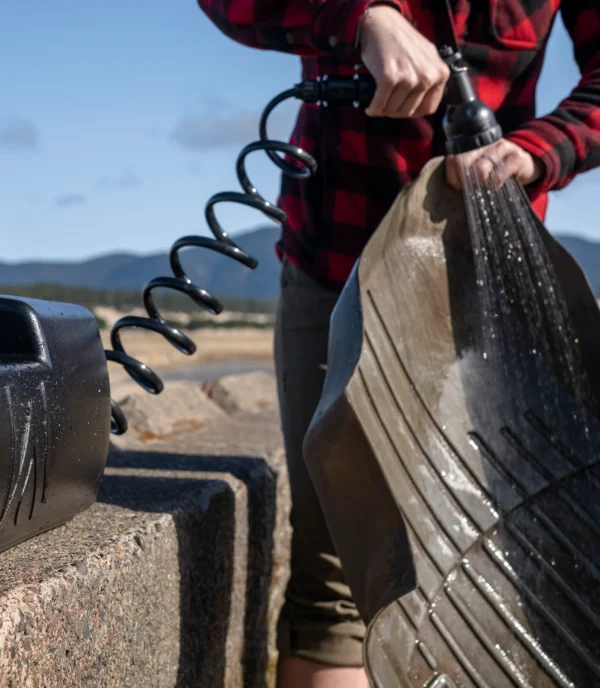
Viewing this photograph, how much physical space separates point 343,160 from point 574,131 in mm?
454

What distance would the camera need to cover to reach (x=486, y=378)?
1.72 meters

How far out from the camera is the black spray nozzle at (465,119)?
157 cm

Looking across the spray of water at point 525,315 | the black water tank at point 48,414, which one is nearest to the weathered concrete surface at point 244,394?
the spray of water at point 525,315

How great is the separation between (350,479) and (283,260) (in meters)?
0.83

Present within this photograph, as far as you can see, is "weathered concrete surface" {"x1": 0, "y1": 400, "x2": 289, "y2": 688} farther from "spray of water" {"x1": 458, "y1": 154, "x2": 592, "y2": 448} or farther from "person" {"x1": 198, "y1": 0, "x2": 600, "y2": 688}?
"spray of water" {"x1": 458, "y1": 154, "x2": 592, "y2": 448}

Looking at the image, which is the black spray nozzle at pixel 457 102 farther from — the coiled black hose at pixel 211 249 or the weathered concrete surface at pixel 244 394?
the weathered concrete surface at pixel 244 394

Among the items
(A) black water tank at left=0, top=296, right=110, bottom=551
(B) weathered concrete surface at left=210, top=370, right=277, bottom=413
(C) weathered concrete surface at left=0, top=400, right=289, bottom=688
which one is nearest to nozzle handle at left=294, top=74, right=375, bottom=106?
(A) black water tank at left=0, top=296, right=110, bottom=551

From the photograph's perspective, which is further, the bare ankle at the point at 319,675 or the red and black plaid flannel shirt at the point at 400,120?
the bare ankle at the point at 319,675

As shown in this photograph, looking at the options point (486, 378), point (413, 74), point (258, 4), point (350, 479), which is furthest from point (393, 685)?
point (258, 4)

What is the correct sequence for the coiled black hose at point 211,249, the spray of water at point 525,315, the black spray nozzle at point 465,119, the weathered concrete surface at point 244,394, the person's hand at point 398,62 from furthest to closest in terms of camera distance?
1. the weathered concrete surface at point 244,394
2. the coiled black hose at point 211,249
3. the spray of water at point 525,315
4. the black spray nozzle at point 465,119
5. the person's hand at point 398,62

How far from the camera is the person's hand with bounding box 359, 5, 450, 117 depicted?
4.79 feet

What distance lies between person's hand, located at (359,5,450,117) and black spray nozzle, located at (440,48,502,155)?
0.08 m

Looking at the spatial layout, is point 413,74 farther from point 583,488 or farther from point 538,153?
point 583,488

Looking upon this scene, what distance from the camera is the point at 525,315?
1.73m
